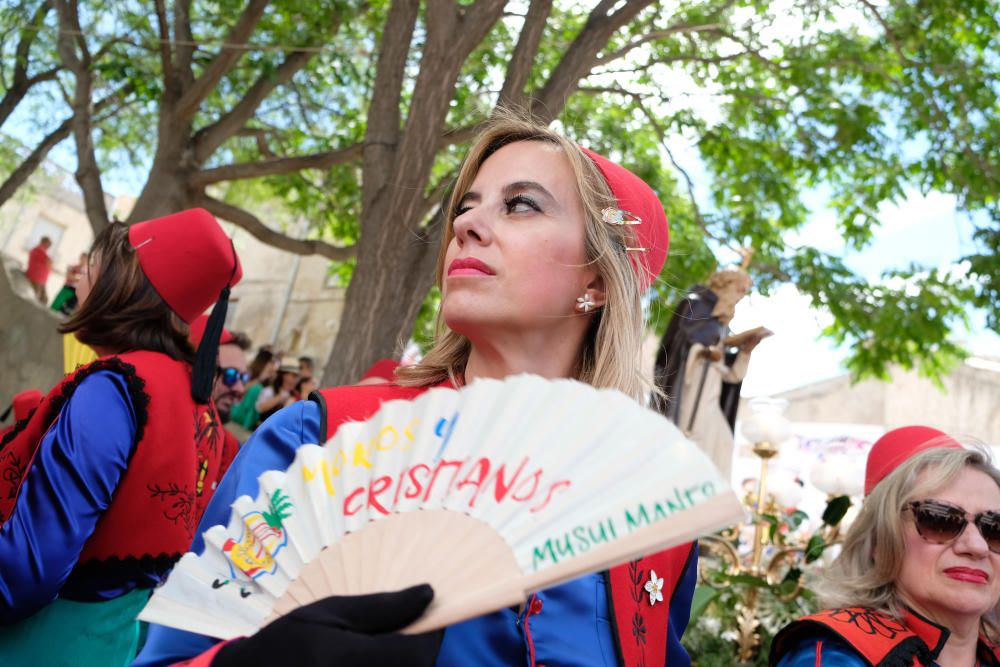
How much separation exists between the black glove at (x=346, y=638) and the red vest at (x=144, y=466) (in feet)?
4.72

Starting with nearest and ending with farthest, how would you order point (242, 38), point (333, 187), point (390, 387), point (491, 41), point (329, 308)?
point (390, 387)
point (242, 38)
point (491, 41)
point (333, 187)
point (329, 308)

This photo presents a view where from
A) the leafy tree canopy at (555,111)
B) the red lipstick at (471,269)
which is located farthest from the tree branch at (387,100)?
the red lipstick at (471,269)

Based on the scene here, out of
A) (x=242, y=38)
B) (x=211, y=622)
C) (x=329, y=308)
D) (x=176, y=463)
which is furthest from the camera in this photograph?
(x=329, y=308)

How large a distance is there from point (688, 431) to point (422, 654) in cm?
527

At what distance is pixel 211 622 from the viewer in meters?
1.21

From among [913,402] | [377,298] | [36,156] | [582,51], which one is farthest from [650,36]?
[913,402]

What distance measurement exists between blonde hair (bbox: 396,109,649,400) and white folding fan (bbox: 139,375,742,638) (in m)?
0.59

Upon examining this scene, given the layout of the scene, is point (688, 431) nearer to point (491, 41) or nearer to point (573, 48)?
point (573, 48)

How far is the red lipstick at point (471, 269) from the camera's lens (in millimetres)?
1703

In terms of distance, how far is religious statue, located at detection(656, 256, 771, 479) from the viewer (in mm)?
6219

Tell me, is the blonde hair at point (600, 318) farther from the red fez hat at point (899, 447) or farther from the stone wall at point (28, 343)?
the stone wall at point (28, 343)

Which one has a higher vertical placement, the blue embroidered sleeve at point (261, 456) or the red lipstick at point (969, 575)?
the blue embroidered sleeve at point (261, 456)

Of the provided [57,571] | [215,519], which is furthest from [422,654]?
[57,571]

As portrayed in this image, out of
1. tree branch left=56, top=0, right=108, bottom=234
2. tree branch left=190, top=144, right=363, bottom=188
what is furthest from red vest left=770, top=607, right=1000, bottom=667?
tree branch left=56, top=0, right=108, bottom=234
